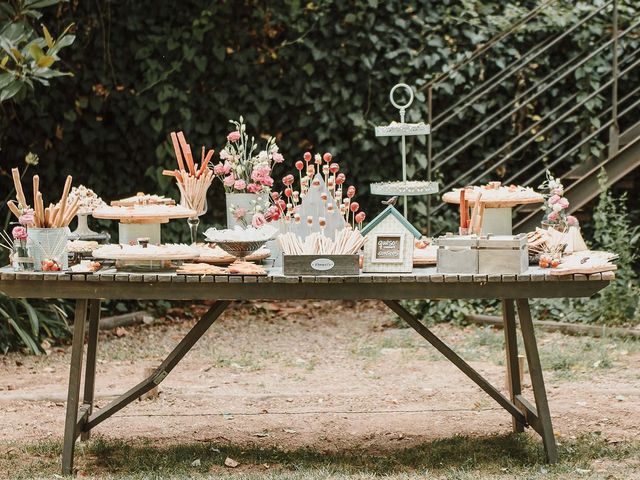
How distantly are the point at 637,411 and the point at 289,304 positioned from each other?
11.6 ft

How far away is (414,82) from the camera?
7840 mm

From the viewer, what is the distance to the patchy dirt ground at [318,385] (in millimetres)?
4949

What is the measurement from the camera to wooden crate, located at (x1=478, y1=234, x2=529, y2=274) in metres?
3.96

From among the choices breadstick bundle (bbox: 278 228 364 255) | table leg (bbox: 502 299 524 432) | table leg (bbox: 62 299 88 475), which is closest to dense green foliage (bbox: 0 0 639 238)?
table leg (bbox: 502 299 524 432)

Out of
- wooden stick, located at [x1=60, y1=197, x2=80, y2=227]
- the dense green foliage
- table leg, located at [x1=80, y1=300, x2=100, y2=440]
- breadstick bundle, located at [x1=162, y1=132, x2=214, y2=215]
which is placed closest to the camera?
wooden stick, located at [x1=60, y1=197, x2=80, y2=227]

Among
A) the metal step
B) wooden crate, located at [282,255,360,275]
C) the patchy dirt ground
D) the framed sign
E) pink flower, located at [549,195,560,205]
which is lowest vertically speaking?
the patchy dirt ground

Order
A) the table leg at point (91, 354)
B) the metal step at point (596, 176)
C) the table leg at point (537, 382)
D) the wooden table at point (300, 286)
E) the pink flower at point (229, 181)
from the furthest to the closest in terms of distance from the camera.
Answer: the metal step at point (596, 176) → the table leg at point (91, 354) → the pink flower at point (229, 181) → the table leg at point (537, 382) → the wooden table at point (300, 286)

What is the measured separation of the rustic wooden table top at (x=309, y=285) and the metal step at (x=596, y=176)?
3377 millimetres

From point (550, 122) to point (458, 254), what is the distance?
14.3 ft

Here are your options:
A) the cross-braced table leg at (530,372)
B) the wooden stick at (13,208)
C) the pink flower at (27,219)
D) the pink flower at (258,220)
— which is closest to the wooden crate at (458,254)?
the cross-braced table leg at (530,372)

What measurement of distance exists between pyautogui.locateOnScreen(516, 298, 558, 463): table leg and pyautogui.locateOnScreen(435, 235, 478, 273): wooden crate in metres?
0.35

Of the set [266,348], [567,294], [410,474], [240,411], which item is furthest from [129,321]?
Answer: [567,294]

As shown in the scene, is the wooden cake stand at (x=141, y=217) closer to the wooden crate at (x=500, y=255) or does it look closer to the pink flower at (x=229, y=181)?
the pink flower at (x=229, y=181)

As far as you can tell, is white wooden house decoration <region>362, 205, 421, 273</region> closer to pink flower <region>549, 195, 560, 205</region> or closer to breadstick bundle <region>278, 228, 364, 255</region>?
breadstick bundle <region>278, 228, 364, 255</region>
